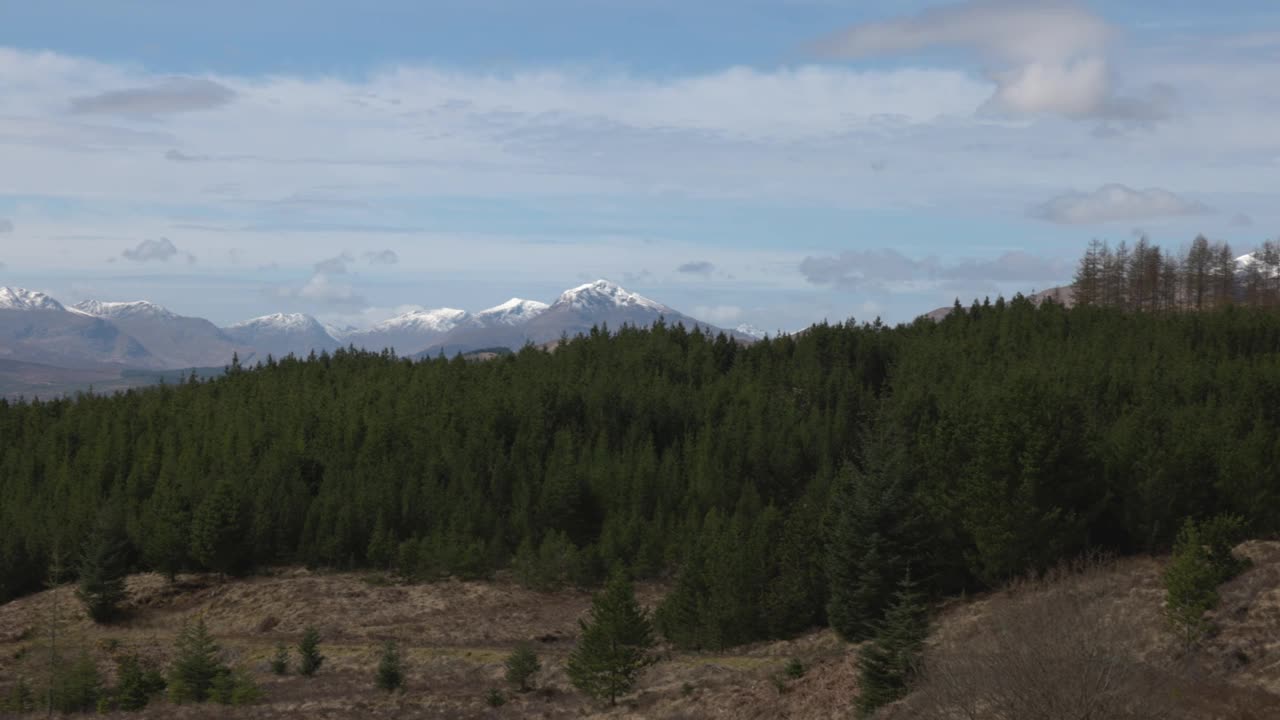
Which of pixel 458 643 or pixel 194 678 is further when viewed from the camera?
pixel 458 643

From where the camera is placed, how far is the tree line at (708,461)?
68.4 meters

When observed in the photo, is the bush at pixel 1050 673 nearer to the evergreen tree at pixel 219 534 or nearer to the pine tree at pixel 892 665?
the pine tree at pixel 892 665

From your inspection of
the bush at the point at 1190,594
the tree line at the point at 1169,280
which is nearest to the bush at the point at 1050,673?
the bush at the point at 1190,594

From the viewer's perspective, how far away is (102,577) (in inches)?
3413

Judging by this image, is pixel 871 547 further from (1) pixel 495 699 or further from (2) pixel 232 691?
(2) pixel 232 691

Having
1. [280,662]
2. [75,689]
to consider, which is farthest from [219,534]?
[75,689]

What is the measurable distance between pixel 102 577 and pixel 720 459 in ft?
195

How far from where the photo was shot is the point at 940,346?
15638 centimetres

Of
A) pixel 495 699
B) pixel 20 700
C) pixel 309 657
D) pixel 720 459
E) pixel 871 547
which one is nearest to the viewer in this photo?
pixel 495 699

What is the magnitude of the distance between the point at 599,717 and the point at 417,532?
56650mm

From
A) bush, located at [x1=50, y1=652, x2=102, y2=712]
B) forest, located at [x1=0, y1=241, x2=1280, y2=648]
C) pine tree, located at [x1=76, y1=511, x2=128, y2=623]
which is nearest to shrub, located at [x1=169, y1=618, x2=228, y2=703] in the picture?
bush, located at [x1=50, y1=652, x2=102, y2=712]

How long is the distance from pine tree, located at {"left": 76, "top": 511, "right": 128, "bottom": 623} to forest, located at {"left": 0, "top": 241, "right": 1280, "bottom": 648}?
4.17ft

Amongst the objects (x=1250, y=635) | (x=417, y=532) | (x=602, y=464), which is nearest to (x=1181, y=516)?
(x=1250, y=635)

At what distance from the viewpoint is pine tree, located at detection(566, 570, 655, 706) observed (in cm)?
5266
